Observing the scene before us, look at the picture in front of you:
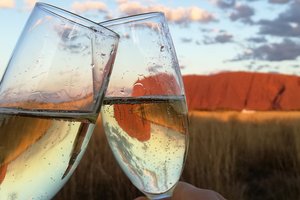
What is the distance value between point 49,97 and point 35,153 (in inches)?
3.3

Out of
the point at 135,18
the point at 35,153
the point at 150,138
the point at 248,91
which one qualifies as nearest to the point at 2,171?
the point at 35,153

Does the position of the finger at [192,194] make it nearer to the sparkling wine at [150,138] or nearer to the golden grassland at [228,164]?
the sparkling wine at [150,138]

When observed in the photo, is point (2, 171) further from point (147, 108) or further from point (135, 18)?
point (135, 18)

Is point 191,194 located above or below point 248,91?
above

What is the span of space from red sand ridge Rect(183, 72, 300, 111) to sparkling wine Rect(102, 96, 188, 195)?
1312 centimetres

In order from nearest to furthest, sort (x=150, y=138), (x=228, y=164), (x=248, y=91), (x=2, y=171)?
1. (x=2, y=171)
2. (x=150, y=138)
3. (x=228, y=164)
4. (x=248, y=91)

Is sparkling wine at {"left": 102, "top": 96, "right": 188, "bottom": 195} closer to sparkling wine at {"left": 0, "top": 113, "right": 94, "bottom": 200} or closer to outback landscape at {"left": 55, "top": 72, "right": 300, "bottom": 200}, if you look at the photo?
sparkling wine at {"left": 0, "top": 113, "right": 94, "bottom": 200}

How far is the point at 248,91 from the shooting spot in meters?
14.9

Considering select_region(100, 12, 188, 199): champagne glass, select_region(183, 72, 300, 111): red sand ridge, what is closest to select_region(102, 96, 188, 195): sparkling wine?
select_region(100, 12, 188, 199): champagne glass

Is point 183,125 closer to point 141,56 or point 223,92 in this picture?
point 141,56

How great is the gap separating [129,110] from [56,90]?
0.64ft

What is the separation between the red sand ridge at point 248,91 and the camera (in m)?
15.5

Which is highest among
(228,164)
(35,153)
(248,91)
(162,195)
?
(35,153)

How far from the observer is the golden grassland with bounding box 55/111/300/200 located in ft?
16.8
